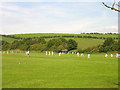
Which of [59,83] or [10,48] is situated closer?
[59,83]

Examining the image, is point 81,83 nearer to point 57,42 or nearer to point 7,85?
point 7,85

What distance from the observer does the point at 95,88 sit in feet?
41.0

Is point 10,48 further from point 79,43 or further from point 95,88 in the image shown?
point 95,88

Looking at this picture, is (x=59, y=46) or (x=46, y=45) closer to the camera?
(x=59, y=46)

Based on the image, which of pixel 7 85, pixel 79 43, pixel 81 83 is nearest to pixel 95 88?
pixel 81 83

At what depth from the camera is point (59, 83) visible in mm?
13695

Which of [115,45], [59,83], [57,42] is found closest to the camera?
[59,83]

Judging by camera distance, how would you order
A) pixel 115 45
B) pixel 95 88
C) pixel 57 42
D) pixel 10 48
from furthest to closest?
pixel 10 48
pixel 57 42
pixel 115 45
pixel 95 88

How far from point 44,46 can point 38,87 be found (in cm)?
8870

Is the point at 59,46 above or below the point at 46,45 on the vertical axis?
below

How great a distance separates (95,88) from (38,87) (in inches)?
125

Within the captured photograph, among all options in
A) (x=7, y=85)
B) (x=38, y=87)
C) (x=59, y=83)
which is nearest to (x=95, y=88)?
(x=59, y=83)

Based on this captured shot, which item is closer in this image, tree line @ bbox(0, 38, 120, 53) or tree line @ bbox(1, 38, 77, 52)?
tree line @ bbox(0, 38, 120, 53)

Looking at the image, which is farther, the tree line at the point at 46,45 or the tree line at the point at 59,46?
the tree line at the point at 46,45
